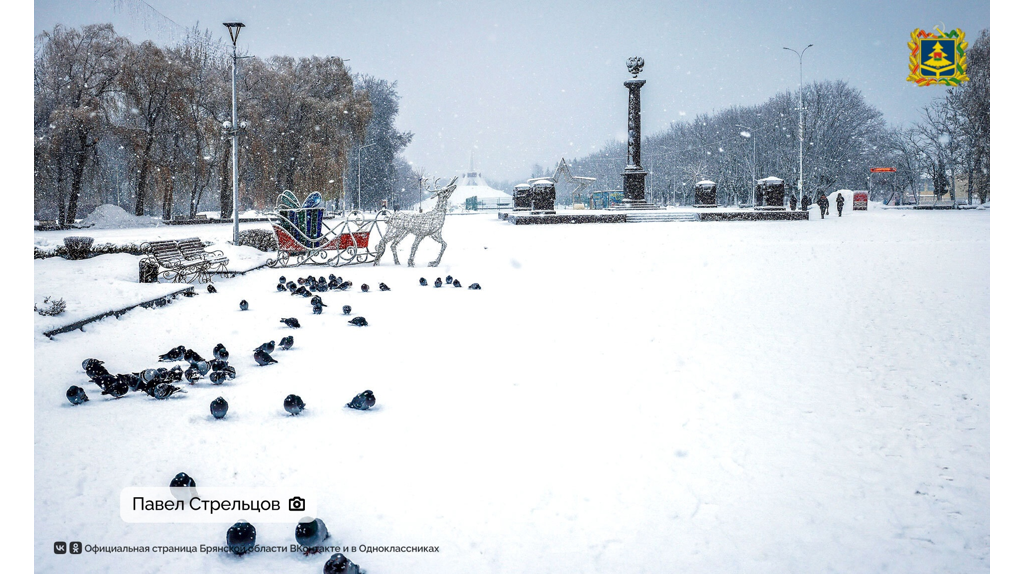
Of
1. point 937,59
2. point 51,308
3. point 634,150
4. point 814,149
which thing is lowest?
point 51,308

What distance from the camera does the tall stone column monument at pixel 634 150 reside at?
29.2 metres

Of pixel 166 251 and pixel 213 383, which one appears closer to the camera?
pixel 213 383

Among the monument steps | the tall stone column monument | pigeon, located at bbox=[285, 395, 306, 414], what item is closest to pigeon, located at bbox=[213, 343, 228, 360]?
pigeon, located at bbox=[285, 395, 306, 414]

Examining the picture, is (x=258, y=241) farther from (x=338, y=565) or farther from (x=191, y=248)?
(x=338, y=565)

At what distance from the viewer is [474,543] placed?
2.04 m

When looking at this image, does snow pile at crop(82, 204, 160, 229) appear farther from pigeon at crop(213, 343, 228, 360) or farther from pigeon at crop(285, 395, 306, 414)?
pigeon at crop(285, 395, 306, 414)

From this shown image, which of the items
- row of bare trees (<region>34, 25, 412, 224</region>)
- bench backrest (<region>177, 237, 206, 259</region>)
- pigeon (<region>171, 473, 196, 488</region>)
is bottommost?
pigeon (<region>171, 473, 196, 488</region>)

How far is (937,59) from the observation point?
5.53 m

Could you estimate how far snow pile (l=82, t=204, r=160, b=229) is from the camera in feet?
74.1

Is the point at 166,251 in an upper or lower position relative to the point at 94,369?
upper

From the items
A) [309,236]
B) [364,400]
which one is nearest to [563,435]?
[364,400]

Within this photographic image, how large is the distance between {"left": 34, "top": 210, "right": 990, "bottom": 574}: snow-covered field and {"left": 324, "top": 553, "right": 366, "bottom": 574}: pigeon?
17 centimetres

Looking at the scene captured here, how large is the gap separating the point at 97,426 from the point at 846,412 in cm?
422

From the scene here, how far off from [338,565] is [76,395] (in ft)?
8.60
